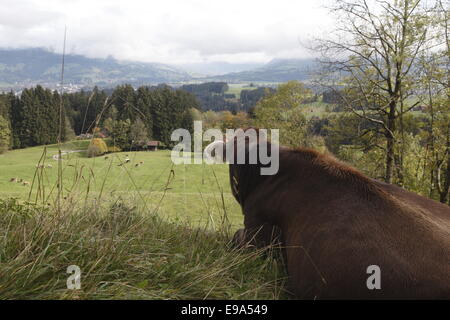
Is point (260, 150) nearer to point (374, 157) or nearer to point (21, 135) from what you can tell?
point (374, 157)

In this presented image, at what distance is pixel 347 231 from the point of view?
2.60 meters

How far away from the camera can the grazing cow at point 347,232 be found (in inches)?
88.2

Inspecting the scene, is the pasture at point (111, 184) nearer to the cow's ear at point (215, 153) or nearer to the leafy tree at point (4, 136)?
the cow's ear at point (215, 153)

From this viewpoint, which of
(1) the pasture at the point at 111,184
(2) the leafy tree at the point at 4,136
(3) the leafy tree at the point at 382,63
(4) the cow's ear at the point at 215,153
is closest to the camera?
(1) the pasture at the point at 111,184

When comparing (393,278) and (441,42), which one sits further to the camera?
(441,42)

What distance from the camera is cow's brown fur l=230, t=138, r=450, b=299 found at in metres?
2.24

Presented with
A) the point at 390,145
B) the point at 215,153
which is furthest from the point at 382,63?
the point at 215,153
